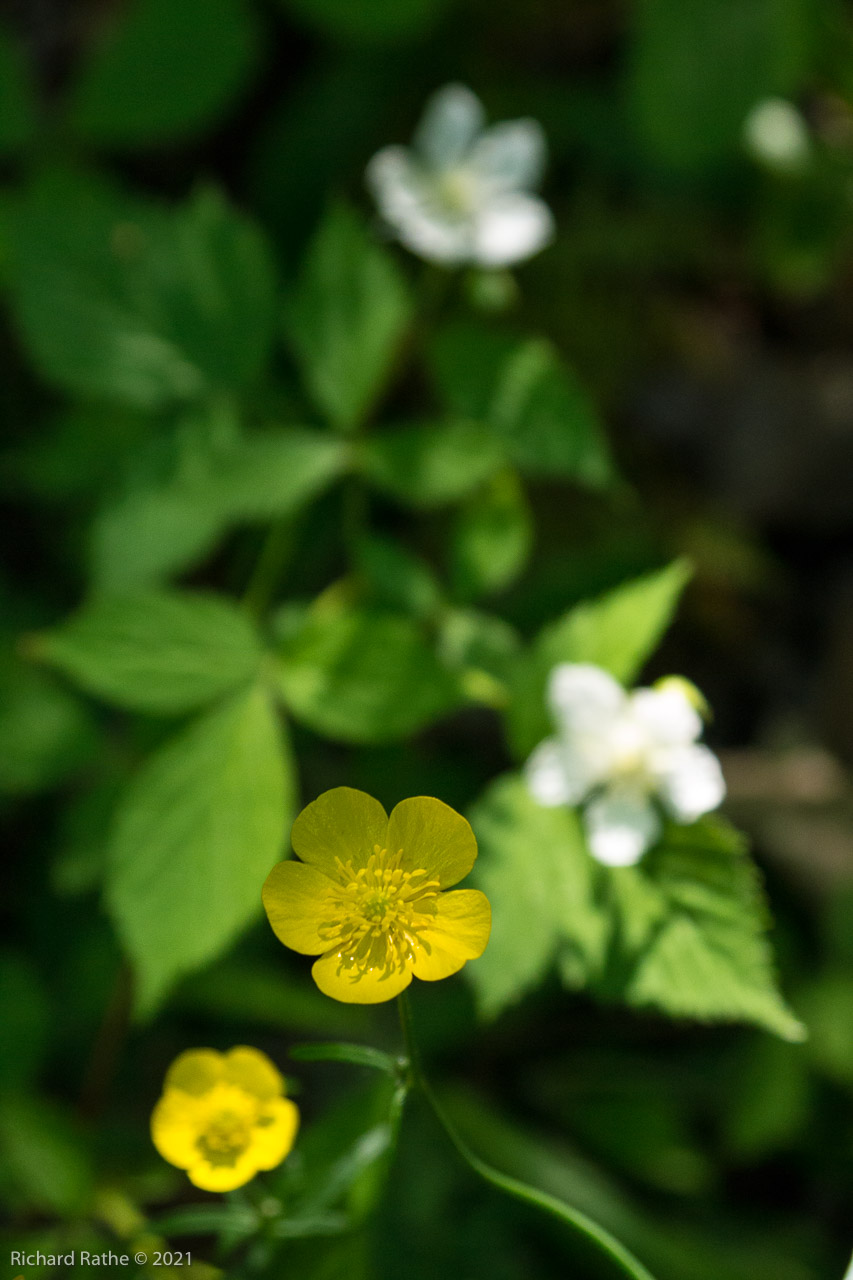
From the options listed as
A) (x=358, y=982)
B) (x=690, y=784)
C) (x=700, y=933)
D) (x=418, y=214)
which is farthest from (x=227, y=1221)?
(x=418, y=214)

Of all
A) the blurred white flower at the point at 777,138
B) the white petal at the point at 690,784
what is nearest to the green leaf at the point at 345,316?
the white petal at the point at 690,784

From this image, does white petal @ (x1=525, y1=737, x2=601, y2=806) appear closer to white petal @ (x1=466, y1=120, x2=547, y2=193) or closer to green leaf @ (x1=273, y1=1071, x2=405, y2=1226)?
green leaf @ (x1=273, y1=1071, x2=405, y2=1226)

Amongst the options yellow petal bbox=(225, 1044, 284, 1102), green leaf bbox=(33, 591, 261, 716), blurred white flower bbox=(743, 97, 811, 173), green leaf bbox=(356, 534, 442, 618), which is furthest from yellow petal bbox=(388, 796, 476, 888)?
blurred white flower bbox=(743, 97, 811, 173)

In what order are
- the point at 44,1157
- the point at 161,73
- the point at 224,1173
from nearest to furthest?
1. the point at 224,1173
2. the point at 44,1157
3. the point at 161,73

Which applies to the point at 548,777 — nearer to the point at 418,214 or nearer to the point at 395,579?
the point at 395,579

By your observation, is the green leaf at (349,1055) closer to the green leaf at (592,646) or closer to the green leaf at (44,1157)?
the green leaf at (592,646)

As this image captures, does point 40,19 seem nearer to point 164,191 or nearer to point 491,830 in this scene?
point 164,191

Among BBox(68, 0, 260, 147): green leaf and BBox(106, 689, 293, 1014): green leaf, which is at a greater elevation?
BBox(68, 0, 260, 147): green leaf
